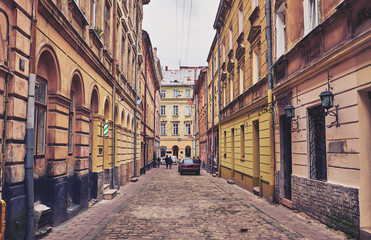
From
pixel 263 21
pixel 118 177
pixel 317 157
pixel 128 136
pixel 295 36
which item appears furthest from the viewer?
pixel 128 136

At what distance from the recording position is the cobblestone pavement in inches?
287

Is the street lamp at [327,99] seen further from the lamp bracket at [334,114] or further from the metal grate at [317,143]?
the metal grate at [317,143]

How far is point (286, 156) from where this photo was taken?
37.1 feet

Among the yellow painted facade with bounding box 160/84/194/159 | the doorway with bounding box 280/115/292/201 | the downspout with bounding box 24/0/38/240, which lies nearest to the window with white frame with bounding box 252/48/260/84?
the doorway with bounding box 280/115/292/201

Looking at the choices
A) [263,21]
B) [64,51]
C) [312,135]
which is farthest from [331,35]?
[64,51]

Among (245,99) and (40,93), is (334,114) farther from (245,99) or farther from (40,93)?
(245,99)

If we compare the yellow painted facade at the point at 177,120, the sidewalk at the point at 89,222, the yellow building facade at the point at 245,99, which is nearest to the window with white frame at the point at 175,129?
the yellow painted facade at the point at 177,120

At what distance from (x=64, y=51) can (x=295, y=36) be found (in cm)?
658

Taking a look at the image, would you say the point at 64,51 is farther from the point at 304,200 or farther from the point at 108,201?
the point at 304,200

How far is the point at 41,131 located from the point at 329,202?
22.1ft

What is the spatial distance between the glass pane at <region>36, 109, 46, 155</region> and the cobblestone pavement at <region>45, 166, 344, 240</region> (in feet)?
6.05

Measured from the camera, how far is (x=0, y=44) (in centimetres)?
550

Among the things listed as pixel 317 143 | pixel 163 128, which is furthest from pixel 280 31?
pixel 163 128

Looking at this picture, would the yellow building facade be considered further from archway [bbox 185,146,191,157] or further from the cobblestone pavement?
archway [bbox 185,146,191,157]
